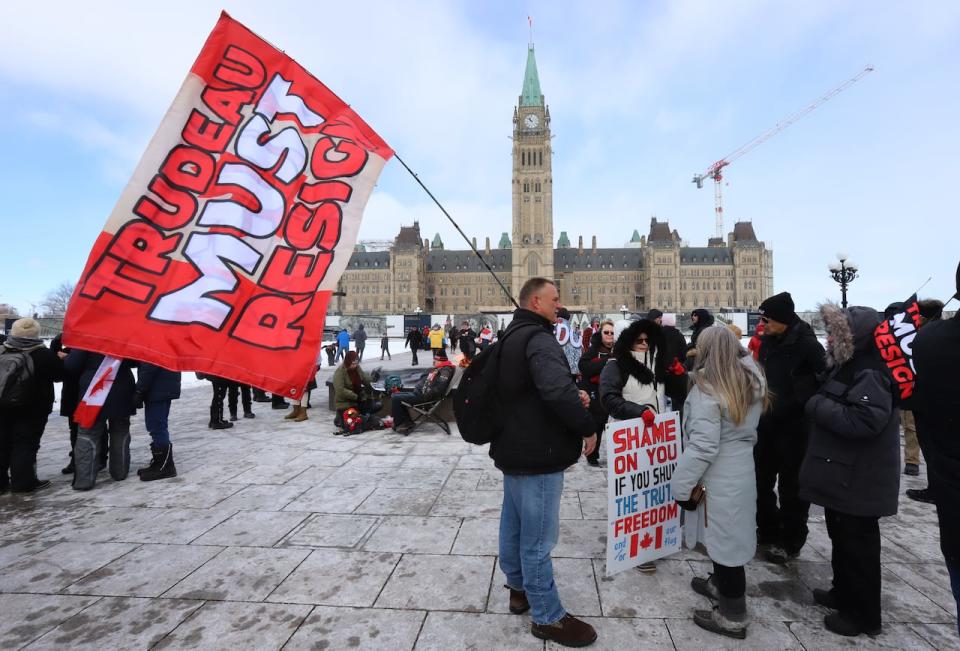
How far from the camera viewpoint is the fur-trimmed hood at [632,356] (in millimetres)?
4285

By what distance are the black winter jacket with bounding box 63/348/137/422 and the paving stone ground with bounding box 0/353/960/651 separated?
35.1 inches

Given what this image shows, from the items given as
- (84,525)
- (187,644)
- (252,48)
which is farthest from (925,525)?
(84,525)

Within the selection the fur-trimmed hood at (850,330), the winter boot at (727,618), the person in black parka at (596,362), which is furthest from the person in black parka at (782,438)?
the person in black parka at (596,362)

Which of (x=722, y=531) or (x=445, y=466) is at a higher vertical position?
(x=722, y=531)

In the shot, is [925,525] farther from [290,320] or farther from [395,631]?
[290,320]

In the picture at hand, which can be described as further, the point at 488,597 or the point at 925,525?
the point at 925,525

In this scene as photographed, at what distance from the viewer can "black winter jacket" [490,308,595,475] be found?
8.35 feet

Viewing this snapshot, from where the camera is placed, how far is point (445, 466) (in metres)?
6.21

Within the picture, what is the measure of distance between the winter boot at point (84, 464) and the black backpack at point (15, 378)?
2.36 feet

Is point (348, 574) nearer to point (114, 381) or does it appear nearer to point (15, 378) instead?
point (114, 381)

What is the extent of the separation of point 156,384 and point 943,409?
23.3ft

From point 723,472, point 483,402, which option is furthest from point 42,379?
point 723,472

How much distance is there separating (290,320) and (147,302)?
87cm

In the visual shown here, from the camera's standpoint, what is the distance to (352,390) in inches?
342
